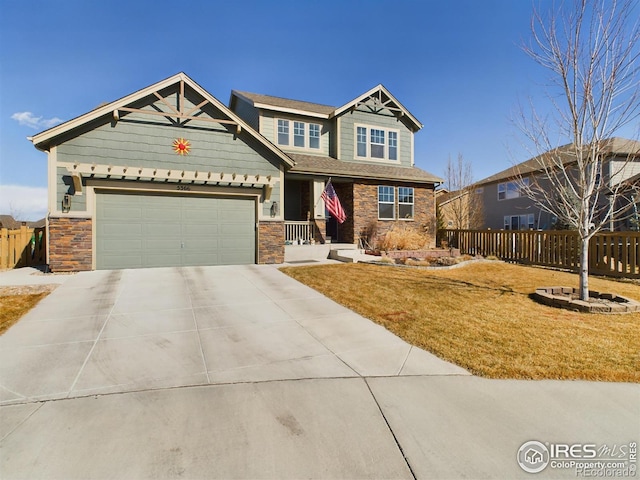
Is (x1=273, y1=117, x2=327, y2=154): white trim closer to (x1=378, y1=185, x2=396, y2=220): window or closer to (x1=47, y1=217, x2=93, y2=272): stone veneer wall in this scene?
(x1=378, y1=185, x2=396, y2=220): window

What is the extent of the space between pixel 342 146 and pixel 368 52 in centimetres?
434

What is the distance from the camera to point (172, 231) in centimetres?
1088

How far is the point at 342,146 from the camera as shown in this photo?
16328 mm

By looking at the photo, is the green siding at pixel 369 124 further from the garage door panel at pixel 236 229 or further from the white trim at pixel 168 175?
the garage door panel at pixel 236 229

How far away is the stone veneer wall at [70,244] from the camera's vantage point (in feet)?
31.2

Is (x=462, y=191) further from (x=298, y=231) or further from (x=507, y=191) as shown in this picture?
(x=298, y=231)

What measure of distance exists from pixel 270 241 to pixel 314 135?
7120mm

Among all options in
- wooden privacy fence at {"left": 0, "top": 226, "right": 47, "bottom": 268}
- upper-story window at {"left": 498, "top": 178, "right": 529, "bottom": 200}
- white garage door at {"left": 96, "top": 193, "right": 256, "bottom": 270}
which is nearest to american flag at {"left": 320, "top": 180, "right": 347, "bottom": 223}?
white garage door at {"left": 96, "top": 193, "right": 256, "bottom": 270}

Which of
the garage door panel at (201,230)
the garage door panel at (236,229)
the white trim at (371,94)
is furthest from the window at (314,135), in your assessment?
the garage door panel at (201,230)

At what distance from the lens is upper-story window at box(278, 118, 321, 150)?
1562cm

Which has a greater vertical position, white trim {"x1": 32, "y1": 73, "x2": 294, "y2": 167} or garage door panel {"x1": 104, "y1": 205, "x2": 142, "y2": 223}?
white trim {"x1": 32, "y1": 73, "x2": 294, "y2": 167}

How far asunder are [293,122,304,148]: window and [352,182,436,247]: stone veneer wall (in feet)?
11.9

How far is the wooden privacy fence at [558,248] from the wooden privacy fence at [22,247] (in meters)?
18.7

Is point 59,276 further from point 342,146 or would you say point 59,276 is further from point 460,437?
point 342,146
